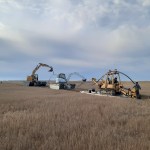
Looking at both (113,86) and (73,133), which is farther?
(113,86)

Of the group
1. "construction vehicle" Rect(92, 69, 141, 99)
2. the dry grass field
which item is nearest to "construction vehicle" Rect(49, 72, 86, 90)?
"construction vehicle" Rect(92, 69, 141, 99)

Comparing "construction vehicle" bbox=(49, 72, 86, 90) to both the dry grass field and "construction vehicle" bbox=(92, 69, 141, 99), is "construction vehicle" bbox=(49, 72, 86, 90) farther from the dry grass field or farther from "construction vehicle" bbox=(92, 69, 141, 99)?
the dry grass field

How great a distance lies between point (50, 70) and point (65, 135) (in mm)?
50429

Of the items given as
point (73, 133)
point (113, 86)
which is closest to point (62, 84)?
point (113, 86)

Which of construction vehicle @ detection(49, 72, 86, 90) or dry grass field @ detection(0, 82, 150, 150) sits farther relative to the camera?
construction vehicle @ detection(49, 72, 86, 90)

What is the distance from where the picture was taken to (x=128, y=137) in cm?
989

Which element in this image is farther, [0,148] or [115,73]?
[115,73]

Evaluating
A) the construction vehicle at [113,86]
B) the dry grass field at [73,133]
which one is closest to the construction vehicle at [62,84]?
the construction vehicle at [113,86]

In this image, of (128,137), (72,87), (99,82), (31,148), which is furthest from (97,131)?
(72,87)

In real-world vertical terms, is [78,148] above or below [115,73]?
below

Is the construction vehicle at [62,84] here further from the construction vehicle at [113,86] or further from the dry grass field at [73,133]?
the dry grass field at [73,133]

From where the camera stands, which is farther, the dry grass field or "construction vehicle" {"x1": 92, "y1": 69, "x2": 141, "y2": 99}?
"construction vehicle" {"x1": 92, "y1": 69, "x2": 141, "y2": 99}

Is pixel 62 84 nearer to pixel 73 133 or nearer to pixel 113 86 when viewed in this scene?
pixel 113 86

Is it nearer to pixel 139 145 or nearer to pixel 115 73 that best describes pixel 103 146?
pixel 139 145
